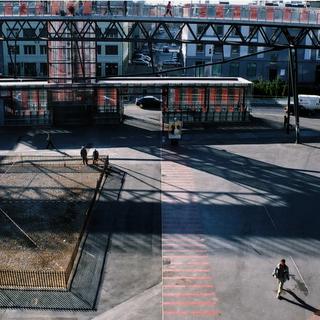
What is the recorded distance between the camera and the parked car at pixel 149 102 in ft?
172

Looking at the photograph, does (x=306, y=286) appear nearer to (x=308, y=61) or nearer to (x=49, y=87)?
(x=49, y=87)

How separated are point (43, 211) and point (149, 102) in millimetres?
28668

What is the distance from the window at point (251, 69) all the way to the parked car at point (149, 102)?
18.3 m

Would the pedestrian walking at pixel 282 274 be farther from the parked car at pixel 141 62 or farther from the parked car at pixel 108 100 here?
the parked car at pixel 141 62

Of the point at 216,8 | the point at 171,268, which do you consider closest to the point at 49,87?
the point at 216,8

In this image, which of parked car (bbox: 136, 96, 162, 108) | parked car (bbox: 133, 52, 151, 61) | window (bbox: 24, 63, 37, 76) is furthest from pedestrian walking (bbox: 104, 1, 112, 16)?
parked car (bbox: 133, 52, 151, 61)

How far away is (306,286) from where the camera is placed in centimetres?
1855

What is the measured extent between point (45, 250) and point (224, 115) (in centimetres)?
2845

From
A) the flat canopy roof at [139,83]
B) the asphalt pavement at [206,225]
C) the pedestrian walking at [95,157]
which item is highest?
the flat canopy roof at [139,83]

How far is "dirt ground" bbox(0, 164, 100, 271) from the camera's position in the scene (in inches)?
812

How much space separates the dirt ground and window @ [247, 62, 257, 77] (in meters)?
39.2

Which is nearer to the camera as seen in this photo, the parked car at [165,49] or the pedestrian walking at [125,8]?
the pedestrian walking at [125,8]

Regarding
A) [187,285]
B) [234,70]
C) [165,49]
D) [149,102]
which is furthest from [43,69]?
[187,285]

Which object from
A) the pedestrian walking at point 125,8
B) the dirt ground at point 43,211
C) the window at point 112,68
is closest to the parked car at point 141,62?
the window at point 112,68
